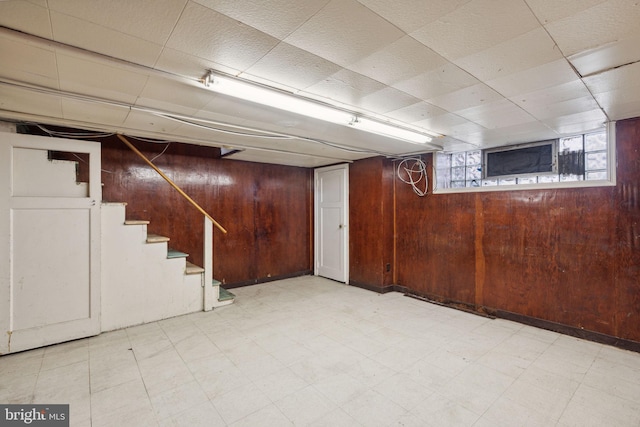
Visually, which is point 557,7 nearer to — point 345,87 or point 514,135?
point 345,87

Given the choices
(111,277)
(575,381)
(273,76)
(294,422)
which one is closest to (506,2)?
(273,76)

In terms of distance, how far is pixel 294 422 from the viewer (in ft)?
6.14

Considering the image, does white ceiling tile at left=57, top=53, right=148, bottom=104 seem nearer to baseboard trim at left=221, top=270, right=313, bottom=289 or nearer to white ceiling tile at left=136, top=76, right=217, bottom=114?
white ceiling tile at left=136, top=76, right=217, bottom=114

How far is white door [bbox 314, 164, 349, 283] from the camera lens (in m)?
5.38

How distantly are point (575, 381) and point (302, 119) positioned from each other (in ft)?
10.5

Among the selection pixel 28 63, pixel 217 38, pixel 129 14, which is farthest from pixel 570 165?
pixel 28 63

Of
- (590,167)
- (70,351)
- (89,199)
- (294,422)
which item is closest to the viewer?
(294,422)

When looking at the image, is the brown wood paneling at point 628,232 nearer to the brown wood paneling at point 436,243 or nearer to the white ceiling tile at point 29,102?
the brown wood paneling at point 436,243

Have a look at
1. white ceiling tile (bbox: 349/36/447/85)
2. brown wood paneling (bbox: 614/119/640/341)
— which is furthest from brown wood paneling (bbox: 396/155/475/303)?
white ceiling tile (bbox: 349/36/447/85)

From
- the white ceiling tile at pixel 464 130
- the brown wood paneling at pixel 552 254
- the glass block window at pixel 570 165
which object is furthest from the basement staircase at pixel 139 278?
the glass block window at pixel 570 165

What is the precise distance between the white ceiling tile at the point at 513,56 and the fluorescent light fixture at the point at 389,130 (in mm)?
1113

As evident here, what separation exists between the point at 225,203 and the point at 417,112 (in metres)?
3.44

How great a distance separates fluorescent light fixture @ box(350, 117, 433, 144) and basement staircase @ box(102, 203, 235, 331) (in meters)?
2.71

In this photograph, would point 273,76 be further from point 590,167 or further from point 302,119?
point 590,167
